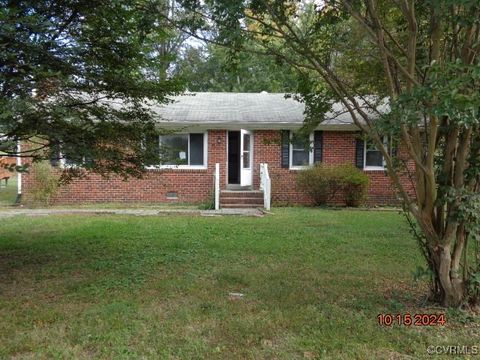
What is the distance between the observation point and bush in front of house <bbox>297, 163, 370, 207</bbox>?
13.7 meters

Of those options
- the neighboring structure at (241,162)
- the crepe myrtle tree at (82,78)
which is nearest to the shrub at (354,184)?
the neighboring structure at (241,162)

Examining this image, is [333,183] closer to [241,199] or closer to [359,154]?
[359,154]

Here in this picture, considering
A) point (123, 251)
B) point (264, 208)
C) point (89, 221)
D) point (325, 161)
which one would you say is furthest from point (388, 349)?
point (325, 161)

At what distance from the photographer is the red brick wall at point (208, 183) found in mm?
14484

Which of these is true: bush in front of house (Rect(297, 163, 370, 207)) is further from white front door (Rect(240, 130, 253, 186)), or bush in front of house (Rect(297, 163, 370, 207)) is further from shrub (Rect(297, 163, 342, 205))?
white front door (Rect(240, 130, 253, 186))

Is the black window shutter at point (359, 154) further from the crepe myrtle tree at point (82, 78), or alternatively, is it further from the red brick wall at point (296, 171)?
the crepe myrtle tree at point (82, 78)

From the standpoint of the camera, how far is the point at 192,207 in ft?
44.7

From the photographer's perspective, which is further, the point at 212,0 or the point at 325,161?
the point at 325,161

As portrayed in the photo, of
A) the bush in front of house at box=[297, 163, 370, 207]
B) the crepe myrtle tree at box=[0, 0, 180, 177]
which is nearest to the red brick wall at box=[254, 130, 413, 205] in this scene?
the bush in front of house at box=[297, 163, 370, 207]

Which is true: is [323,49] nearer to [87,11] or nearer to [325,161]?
[87,11]

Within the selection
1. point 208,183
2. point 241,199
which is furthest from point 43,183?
point 241,199

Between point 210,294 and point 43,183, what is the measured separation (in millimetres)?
10678

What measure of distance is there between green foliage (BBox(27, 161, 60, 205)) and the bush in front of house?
7861 millimetres

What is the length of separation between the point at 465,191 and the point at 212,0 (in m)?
2.88
